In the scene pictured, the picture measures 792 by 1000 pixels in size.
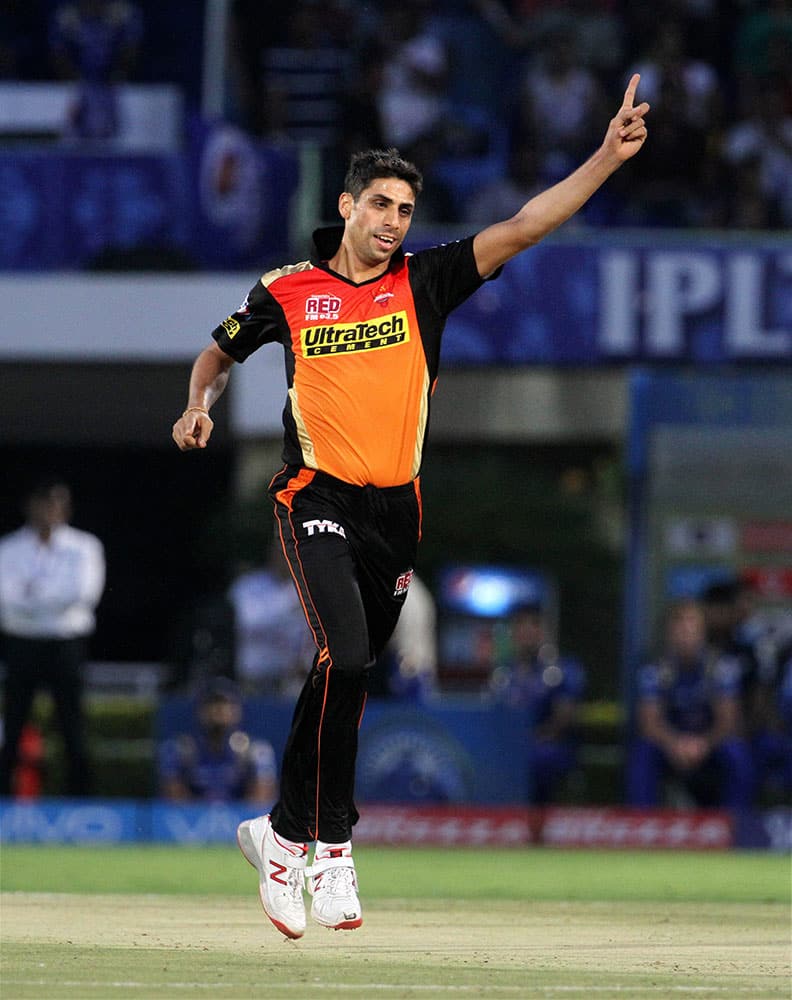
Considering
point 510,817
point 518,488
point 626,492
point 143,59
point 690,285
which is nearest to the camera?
point 510,817

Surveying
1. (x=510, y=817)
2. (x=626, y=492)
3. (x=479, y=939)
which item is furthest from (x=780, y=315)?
(x=479, y=939)

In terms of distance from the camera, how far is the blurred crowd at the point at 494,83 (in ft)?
54.2

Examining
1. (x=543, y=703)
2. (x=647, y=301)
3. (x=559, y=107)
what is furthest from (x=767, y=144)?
(x=543, y=703)

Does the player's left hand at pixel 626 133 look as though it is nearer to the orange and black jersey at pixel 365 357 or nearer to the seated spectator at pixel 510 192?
the orange and black jersey at pixel 365 357

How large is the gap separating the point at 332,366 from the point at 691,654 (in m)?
7.00

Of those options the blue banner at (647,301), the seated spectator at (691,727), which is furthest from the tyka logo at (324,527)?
the blue banner at (647,301)

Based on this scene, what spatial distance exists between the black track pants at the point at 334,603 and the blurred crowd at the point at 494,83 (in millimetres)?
9807

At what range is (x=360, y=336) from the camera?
20.5ft

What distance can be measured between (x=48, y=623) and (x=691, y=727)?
155 inches

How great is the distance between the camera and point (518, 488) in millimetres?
16344

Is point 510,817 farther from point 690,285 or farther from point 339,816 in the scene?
point 339,816

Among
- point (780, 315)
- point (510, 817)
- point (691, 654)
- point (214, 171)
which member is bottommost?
point (510, 817)

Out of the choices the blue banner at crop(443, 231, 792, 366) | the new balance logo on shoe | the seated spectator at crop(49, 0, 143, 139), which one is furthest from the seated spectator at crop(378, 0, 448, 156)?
the new balance logo on shoe

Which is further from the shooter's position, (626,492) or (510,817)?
(626,492)
